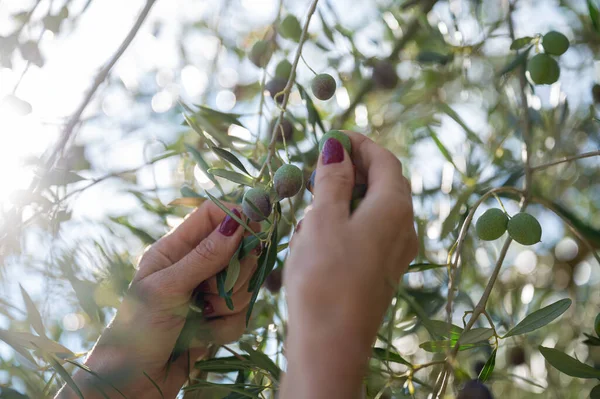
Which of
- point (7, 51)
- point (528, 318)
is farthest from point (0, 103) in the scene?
point (528, 318)

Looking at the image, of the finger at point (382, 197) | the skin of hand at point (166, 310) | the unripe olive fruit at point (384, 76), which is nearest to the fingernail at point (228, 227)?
the skin of hand at point (166, 310)

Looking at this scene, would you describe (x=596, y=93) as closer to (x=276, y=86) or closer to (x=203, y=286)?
(x=276, y=86)

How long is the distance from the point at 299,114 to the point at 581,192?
1.50m

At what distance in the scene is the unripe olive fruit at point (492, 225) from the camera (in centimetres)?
137

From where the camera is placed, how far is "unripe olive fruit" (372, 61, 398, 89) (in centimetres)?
215

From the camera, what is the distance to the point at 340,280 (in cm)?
87

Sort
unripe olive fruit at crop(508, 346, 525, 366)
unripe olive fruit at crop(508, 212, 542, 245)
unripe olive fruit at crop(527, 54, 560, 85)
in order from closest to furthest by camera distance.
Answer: unripe olive fruit at crop(508, 212, 542, 245) → unripe olive fruit at crop(527, 54, 560, 85) → unripe olive fruit at crop(508, 346, 525, 366)

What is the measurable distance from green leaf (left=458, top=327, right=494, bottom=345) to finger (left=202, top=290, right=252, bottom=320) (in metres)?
0.59

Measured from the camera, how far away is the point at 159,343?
1.46 m

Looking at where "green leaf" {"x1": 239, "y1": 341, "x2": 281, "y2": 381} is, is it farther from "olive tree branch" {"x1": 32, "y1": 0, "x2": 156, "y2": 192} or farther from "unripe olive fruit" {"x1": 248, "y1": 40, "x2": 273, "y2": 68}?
"unripe olive fruit" {"x1": 248, "y1": 40, "x2": 273, "y2": 68}

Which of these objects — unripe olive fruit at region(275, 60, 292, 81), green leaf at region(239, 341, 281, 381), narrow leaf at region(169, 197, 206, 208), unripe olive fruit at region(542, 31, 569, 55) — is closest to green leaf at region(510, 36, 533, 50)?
unripe olive fruit at region(542, 31, 569, 55)

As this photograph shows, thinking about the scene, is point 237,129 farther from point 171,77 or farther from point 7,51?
point 171,77

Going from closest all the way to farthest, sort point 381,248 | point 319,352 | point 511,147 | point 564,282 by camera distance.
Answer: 1. point 319,352
2. point 381,248
3. point 511,147
4. point 564,282

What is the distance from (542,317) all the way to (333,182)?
1.90 ft
